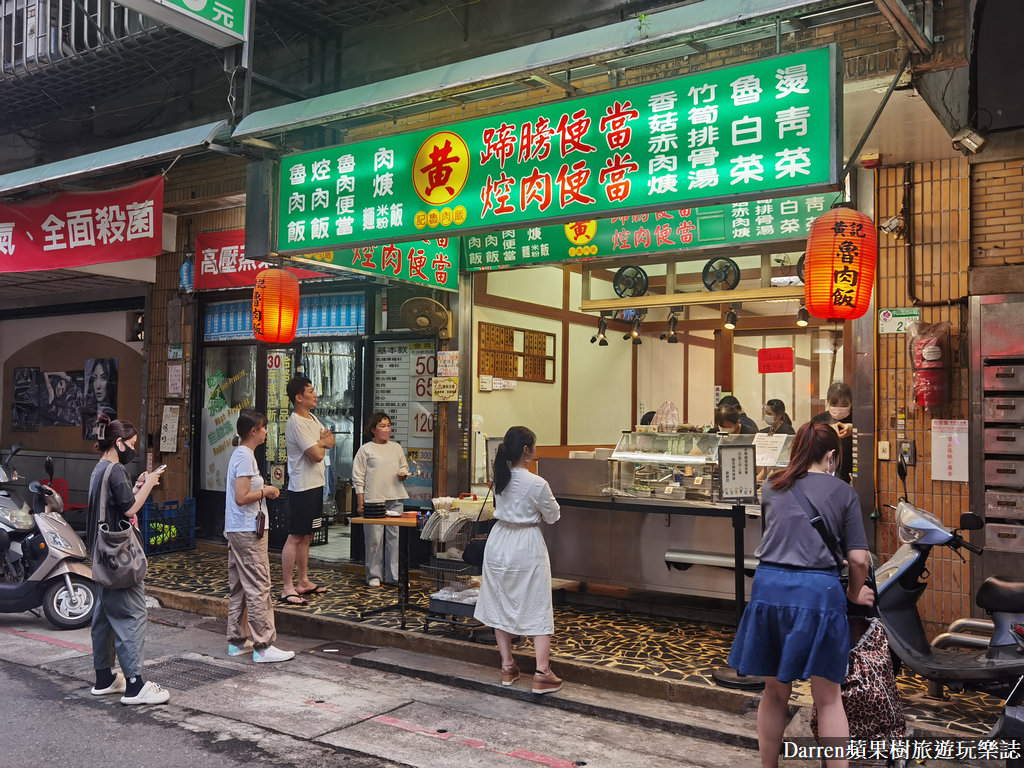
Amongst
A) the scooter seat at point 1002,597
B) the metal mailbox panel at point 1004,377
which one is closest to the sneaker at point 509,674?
the scooter seat at point 1002,597

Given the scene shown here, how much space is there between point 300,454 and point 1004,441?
22.3ft

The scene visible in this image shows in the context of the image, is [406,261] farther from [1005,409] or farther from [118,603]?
[1005,409]

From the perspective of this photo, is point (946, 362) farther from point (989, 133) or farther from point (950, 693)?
point (950, 693)

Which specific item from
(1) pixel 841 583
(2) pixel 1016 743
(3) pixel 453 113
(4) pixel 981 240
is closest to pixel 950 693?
(2) pixel 1016 743

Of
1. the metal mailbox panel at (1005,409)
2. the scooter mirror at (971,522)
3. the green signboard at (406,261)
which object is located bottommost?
the scooter mirror at (971,522)

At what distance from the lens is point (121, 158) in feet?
27.3

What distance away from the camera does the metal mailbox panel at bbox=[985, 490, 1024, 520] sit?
7152 mm

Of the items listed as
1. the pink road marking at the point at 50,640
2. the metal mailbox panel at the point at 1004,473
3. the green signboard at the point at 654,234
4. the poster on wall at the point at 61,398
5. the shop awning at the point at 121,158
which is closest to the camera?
the metal mailbox panel at the point at 1004,473

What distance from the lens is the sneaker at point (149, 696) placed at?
599cm

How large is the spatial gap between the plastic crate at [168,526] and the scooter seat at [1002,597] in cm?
994

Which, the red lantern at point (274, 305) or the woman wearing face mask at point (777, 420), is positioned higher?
the red lantern at point (274, 305)

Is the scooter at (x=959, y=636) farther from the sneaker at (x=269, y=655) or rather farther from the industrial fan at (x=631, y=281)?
the industrial fan at (x=631, y=281)

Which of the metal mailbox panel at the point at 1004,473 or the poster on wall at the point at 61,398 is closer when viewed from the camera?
the metal mailbox panel at the point at 1004,473

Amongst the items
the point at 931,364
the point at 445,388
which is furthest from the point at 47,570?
the point at 931,364
